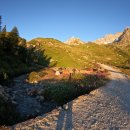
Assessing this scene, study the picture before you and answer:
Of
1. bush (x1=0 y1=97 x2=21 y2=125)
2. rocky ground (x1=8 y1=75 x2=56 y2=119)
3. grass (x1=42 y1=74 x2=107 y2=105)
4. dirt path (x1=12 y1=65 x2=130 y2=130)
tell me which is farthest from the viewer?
grass (x1=42 y1=74 x2=107 y2=105)

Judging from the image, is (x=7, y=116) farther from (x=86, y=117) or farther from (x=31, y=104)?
(x=31, y=104)

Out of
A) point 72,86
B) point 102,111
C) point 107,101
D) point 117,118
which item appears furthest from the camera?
point 72,86

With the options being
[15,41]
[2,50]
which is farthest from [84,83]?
[15,41]

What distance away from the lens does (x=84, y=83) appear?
33.2 metres

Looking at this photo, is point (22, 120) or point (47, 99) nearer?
point (22, 120)

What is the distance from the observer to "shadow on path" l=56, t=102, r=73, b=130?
16816mm

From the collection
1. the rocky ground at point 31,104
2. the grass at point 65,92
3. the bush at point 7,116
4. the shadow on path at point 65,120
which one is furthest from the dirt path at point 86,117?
the rocky ground at point 31,104

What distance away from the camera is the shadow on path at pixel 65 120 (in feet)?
55.2

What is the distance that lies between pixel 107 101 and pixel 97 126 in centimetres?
793

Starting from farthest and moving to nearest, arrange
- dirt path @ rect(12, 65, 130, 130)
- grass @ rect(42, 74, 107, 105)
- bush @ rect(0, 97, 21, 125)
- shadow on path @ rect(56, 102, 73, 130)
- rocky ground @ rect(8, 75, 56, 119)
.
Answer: grass @ rect(42, 74, 107, 105) → rocky ground @ rect(8, 75, 56, 119) → bush @ rect(0, 97, 21, 125) → dirt path @ rect(12, 65, 130, 130) → shadow on path @ rect(56, 102, 73, 130)

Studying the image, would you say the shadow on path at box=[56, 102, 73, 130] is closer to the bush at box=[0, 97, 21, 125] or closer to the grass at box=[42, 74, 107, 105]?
the bush at box=[0, 97, 21, 125]

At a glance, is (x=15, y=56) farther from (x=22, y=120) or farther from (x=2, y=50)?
Result: (x=22, y=120)

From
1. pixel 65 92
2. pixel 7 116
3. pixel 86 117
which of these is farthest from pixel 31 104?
pixel 86 117

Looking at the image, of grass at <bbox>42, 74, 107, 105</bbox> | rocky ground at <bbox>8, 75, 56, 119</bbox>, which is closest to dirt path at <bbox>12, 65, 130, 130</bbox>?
grass at <bbox>42, 74, 107, 105</bbox>
